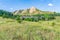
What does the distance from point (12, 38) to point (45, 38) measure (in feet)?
4.76

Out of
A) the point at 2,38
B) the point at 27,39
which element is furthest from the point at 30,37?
the point at 2,38

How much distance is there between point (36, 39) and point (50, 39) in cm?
61

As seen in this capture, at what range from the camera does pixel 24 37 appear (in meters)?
7.71

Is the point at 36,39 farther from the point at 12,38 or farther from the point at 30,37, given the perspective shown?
the point at 12,38

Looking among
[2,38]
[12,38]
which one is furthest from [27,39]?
[2,38]

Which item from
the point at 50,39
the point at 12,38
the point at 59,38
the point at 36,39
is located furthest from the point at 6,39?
the point at 59,38

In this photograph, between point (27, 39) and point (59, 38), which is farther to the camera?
point (59, 38)

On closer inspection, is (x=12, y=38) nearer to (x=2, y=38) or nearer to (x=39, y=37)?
(x=2, y=38)

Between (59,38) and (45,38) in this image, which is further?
(59,38)

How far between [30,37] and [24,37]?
1.10 feet

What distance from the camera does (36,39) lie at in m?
7.63

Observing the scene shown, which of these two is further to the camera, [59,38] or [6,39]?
[59,38]

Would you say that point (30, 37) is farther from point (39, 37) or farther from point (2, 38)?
point (2, 38)

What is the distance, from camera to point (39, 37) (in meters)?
7.80
